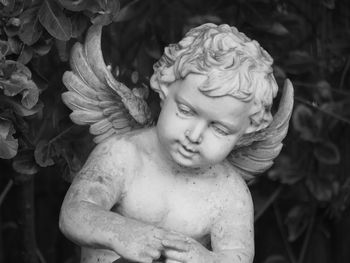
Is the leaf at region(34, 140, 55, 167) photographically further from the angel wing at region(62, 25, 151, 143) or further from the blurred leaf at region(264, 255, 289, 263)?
the blurred leaf at region(264, 255, 289, 263)

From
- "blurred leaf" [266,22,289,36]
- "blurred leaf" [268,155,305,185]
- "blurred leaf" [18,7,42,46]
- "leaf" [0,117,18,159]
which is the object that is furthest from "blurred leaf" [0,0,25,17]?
"blurred leaf" [268,155,305,185]

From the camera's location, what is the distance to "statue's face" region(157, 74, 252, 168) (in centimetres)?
244

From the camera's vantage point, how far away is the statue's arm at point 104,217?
7.82ft

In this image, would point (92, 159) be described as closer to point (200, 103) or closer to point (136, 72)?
point (200, 103)

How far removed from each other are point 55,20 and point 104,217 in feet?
1.88

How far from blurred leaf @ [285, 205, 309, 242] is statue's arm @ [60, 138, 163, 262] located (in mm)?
1325

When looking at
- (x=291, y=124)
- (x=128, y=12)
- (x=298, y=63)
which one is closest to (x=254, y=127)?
(x=128, y=12)

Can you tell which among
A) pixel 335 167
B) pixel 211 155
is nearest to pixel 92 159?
pixel 211 155

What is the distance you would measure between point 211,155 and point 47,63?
1.12 m

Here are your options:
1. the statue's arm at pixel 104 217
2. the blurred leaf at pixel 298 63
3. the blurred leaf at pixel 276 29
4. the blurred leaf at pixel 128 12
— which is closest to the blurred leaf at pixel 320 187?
the blurred leaf at pixel 298 63

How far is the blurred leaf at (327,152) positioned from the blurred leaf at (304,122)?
0.15 ft

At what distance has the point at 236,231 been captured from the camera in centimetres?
261

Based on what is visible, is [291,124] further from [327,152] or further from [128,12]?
[128,12]

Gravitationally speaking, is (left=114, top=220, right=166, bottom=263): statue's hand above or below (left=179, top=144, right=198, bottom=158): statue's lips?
below
